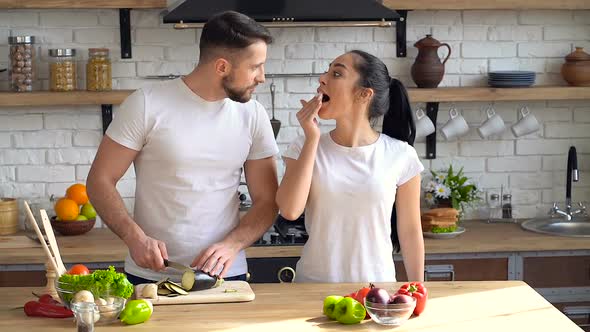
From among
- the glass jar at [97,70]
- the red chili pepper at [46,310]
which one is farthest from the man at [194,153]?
the glass jar at [97,70]

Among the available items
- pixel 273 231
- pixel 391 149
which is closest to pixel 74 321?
pixel 391 149

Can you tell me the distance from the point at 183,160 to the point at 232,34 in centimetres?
43

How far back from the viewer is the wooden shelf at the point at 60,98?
4.56 metres

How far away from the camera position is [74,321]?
272cm

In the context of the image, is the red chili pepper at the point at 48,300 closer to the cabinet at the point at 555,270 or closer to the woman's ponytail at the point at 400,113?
the woman's ponytail at the point at 400,113

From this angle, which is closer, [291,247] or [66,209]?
[291,247]

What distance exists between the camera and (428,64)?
480 cm

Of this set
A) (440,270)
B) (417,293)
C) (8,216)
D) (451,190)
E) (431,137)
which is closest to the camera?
(417,293)

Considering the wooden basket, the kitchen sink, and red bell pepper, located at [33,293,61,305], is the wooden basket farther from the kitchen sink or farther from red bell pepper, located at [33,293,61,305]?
the kitchen sink

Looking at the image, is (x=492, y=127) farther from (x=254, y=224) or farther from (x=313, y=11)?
(x=254, y=224)

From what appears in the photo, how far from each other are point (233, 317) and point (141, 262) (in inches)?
17.5

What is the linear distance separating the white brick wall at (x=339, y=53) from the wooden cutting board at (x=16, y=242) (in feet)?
0.99

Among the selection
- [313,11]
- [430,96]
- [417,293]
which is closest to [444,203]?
[430,96]

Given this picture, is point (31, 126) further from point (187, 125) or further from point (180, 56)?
point (187, 125)
